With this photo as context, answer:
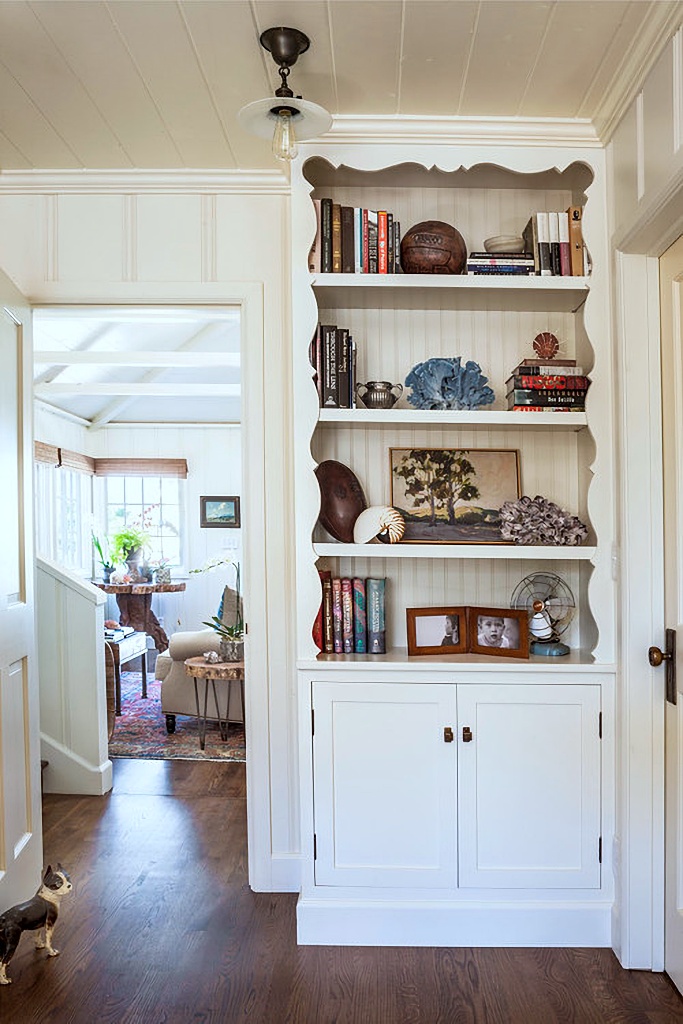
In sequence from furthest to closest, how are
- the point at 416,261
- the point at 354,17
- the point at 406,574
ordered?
the point at 406,574 → the point at 416,261 → the point at 354,17

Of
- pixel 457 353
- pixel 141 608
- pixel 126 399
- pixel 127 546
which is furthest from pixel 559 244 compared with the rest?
pixel 126 399

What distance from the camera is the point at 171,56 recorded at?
6.97 feet

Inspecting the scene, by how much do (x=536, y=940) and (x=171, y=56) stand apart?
111 inches

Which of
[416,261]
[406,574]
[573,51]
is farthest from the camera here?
[406,574]

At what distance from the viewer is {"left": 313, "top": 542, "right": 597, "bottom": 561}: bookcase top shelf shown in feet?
8.07

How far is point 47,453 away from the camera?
7516 millimetres

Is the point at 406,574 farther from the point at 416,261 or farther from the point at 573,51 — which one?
the point at 573,51

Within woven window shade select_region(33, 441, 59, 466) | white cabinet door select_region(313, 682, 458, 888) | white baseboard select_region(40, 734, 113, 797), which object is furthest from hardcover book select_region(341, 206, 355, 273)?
woven window shade select_region(33, 441, 59, 466)

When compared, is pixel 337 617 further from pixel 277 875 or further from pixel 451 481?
pixel 277 875

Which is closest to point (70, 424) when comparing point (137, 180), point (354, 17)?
point (137, 180)

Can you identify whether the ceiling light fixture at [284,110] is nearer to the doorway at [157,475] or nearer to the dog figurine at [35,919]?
the dog figurine at [35,919]

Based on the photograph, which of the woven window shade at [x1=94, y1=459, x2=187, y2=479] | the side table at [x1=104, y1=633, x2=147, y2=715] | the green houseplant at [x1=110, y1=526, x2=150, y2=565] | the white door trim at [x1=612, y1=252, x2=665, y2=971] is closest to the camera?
the white door trim at [x1=612, y1=252, x2=665, y2=971]

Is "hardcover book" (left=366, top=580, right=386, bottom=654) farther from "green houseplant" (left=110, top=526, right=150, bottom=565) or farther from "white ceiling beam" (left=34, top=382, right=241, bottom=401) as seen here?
"green houseplant" (left=110, top=526, right=150, bottom=565)

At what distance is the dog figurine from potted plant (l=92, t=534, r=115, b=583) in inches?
234
